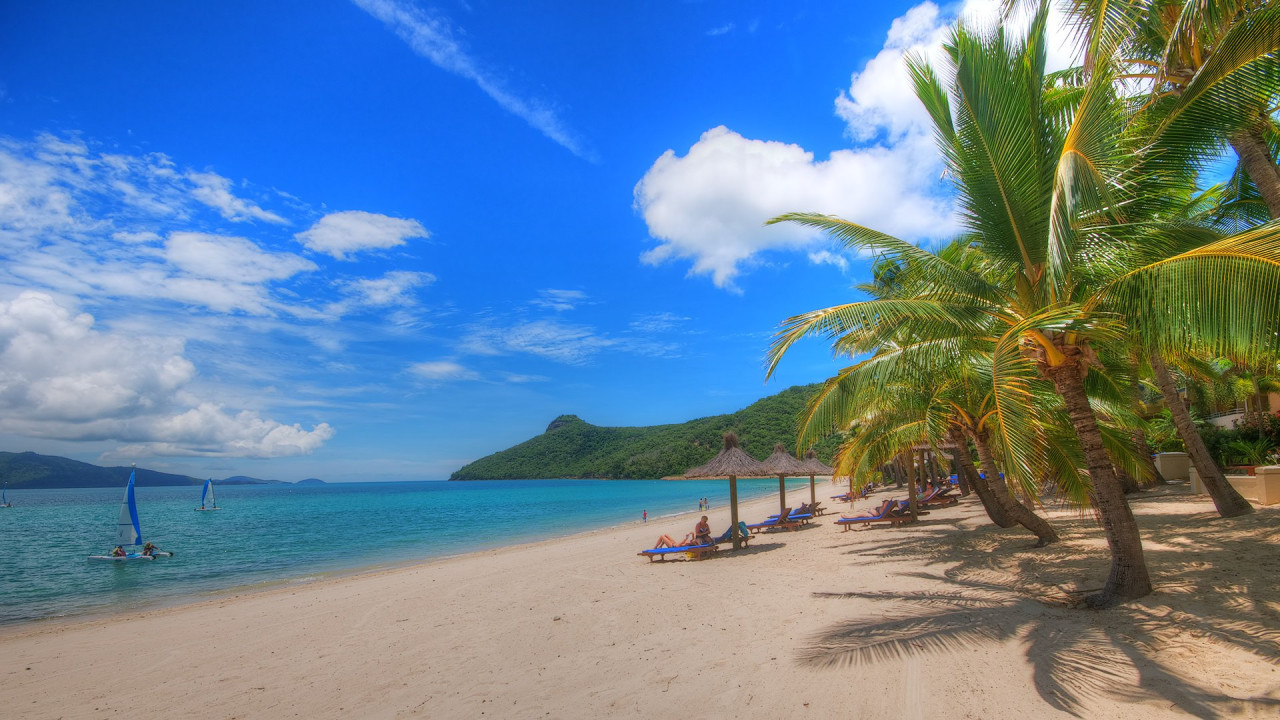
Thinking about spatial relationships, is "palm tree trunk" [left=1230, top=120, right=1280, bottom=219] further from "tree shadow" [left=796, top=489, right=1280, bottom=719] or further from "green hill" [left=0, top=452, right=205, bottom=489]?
"green hill" [left=0, top=452, right=205, bottom=489]

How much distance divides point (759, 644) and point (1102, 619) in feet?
9.83

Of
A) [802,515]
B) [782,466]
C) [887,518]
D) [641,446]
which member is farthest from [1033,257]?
[641,446]

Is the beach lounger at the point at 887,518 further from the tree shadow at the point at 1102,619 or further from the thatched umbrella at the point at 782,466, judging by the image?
the tree shadow at the point at 1102,619

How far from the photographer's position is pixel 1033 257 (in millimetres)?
5418

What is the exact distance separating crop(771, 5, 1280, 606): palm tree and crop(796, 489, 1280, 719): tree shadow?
23.1 inches

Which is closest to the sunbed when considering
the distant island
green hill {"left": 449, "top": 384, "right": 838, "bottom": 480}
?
green hill {"left": 449, "top": 384, "right": 838, "bottom": 480}

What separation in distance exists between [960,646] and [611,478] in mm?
105738

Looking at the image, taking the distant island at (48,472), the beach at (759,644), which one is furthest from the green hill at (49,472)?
the beach at (759,644)

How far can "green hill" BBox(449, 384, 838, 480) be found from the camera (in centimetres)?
6262

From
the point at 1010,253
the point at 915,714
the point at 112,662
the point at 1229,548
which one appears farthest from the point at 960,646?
the point at 112,662

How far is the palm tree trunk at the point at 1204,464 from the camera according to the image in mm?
7938

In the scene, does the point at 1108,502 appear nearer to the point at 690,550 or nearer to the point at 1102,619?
the point at 1102,619

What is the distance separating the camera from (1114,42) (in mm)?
5074

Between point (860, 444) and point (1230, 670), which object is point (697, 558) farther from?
point (1230, 670)
